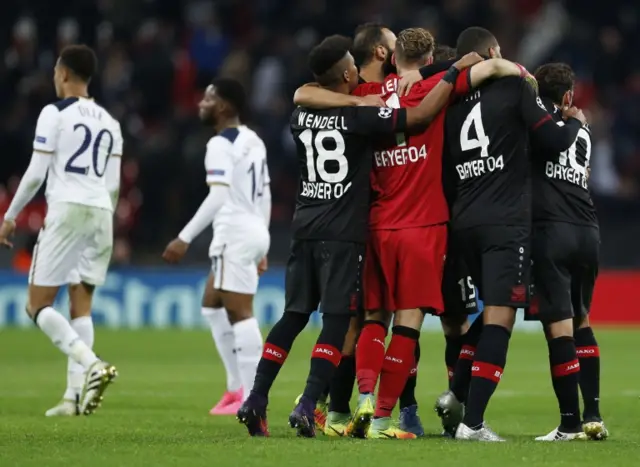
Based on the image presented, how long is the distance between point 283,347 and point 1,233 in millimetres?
2691

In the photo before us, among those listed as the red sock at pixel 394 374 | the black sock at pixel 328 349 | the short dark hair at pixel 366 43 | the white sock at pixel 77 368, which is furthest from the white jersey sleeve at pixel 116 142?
the red sock at pixel 394 374

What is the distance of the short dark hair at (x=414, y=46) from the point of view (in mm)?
8164

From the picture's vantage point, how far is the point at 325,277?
8.01 m

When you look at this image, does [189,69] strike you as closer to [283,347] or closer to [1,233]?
[1,233]

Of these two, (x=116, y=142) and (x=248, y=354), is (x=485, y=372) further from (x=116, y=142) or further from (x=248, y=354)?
(x=116, y=142)

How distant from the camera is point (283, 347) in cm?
812

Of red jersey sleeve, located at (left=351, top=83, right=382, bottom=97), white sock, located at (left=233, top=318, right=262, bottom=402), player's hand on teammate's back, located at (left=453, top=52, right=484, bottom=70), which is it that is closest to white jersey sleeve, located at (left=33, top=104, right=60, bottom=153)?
white sock, located at (left=233, top=318, right=262, bottom=402)

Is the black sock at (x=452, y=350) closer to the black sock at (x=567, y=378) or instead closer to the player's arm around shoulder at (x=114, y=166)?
the black sock at (x=567, y=378)

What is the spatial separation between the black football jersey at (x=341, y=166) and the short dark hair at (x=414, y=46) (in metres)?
0.39

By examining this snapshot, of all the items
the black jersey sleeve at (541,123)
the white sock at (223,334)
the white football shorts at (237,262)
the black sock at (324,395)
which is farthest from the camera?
the white sock at (223,334)

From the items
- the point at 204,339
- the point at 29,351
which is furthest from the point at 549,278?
the point at 204,339

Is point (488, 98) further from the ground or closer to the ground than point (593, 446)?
further from the ground

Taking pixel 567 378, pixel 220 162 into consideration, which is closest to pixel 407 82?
pixel 567 378

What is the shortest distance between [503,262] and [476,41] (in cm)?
131
